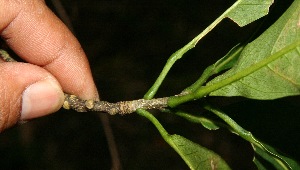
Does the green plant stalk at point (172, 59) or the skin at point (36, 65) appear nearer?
the green plant stalk at point (172, 59)

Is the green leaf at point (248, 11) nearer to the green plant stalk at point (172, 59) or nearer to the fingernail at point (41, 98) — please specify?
the green plant stalk at point (172, 59)

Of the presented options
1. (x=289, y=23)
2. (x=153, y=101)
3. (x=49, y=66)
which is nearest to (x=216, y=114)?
(x=153, y=101)

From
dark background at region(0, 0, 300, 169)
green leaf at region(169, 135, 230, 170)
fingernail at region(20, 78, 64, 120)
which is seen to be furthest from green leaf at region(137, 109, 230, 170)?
dark background at region(0, 0, 300, 169)

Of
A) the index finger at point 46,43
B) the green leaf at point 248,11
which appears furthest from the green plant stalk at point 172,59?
the index finger at point 46,43

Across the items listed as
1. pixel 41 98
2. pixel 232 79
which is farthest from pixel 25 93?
pixel 232 79

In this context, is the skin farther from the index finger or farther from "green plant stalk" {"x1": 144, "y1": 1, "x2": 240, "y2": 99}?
"green plant stalk" {"x1": 144, "y1": 1, "x2": 240, "y2": 99}

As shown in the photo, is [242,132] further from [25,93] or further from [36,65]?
[36,65]

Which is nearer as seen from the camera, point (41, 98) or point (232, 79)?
point (232, 79)
